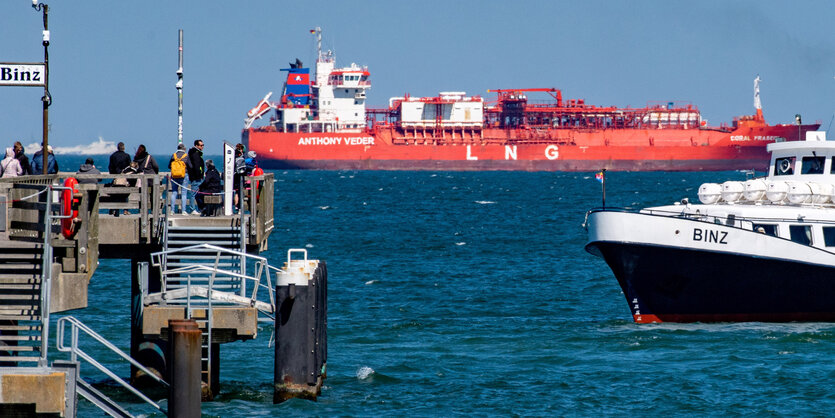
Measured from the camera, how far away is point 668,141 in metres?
135

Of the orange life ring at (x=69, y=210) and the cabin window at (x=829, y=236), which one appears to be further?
the cabin window at (x=829, y=236)

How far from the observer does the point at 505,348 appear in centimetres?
2342

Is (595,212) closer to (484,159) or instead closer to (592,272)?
(592,272)

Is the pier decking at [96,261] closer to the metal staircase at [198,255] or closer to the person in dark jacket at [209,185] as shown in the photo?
the metal staircase at [198,255]

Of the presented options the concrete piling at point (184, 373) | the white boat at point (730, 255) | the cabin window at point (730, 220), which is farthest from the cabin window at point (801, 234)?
the concrete piling at point (184, 373)

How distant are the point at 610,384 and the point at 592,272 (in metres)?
18.8

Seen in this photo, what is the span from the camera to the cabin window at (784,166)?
1085 inches

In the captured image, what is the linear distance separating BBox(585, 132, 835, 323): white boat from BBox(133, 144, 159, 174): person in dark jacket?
1014 cm

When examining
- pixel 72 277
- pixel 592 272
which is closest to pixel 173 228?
pixel 72 277

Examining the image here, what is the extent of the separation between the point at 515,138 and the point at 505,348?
11737 cm

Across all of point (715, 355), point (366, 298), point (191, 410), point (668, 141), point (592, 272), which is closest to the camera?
point (191, 410)

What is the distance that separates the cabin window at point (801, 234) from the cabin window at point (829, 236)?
12.5 inches

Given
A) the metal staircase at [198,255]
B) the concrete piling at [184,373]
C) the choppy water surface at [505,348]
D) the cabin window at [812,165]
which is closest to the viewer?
the concrete piling at [184,373]

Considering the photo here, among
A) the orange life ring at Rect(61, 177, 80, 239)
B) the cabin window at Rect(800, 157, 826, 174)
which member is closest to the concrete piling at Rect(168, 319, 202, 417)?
the orange life ring at Rect(61, 177, 80, 239)
